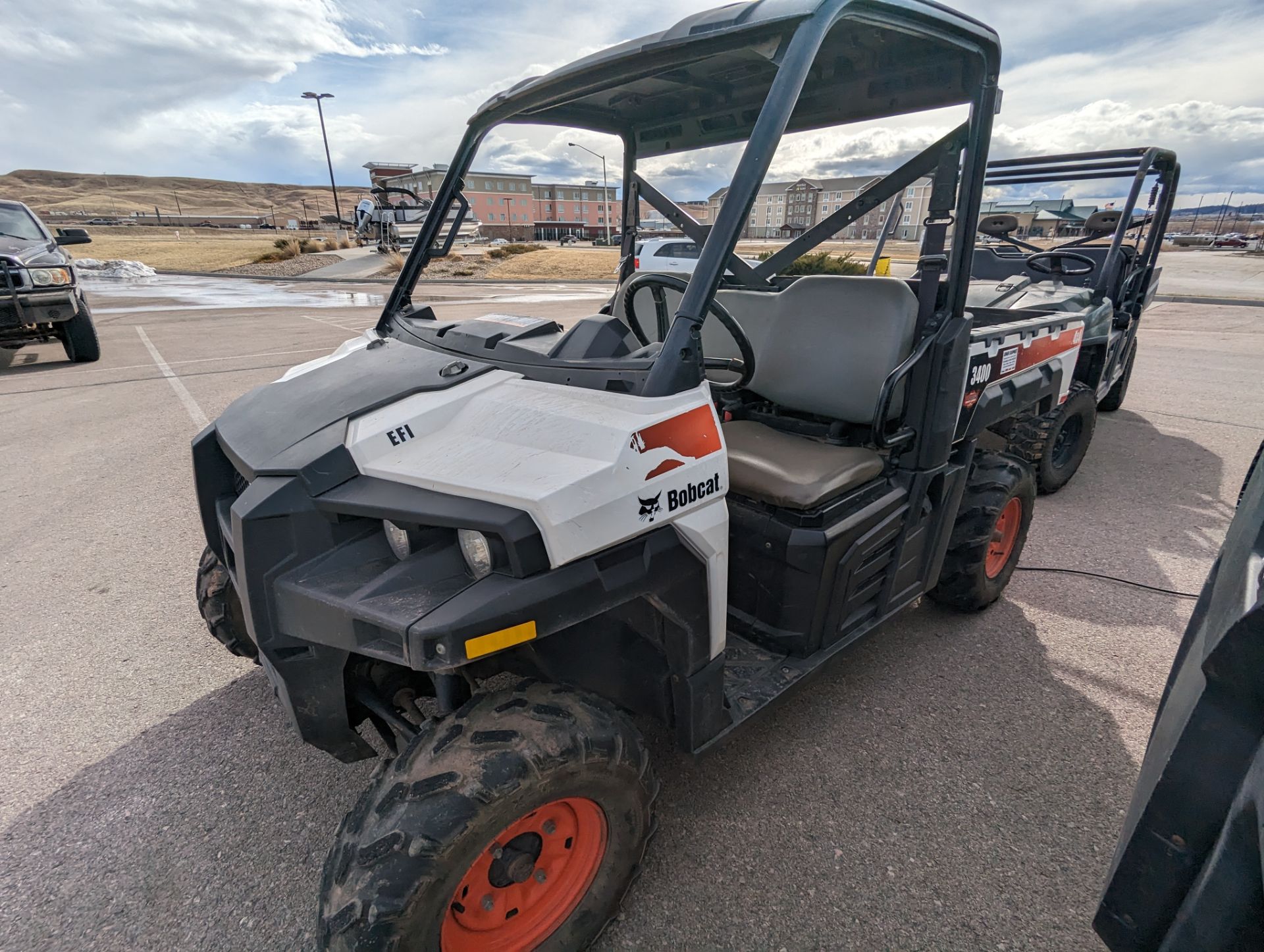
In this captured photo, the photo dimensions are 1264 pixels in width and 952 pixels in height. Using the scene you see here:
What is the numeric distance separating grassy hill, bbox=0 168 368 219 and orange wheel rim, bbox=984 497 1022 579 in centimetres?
11108

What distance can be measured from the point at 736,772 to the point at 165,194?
15381 centimetres

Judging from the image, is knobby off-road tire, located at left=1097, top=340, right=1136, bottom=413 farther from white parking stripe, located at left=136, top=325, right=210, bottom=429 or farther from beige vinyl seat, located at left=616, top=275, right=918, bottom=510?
white parking stripe, located at left=136, top=325, right=210, bottom=429

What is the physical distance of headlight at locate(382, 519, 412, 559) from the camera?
146 centimetres

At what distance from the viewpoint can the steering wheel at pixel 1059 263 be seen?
5836mm

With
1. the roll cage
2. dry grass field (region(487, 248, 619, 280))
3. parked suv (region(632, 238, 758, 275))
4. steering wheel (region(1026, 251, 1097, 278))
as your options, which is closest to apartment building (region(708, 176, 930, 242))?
the roll cage

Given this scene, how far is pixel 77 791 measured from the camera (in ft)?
6.83

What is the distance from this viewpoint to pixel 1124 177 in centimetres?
540

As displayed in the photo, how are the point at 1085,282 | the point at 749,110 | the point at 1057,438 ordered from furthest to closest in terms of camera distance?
the point at 1085,282
the point at 1057,438
the point at 749,110

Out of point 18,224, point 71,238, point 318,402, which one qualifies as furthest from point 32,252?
point 318,402

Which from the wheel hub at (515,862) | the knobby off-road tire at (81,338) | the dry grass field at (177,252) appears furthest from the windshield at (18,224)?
the dry grass field at (177,252)

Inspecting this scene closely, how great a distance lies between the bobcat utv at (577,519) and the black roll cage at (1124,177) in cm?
385

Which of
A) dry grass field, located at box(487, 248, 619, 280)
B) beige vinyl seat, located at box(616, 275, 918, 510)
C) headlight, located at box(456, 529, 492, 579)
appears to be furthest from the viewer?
dry grass field, located at box(487, 248, 619, 280)

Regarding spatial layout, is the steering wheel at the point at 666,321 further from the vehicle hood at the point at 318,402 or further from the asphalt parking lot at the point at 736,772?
the asphalt parking lot at the point at 736,772

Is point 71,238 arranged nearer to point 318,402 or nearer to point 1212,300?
point 318,402
